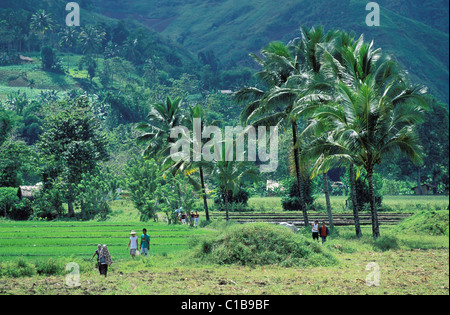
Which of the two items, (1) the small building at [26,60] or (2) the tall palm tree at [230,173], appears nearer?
(2) the tall palm tree at [230,173]

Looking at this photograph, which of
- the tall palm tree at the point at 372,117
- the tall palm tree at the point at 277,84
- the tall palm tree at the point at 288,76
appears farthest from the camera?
the tall palm tree at the point at 277,84

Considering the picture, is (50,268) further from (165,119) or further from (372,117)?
(165,119)

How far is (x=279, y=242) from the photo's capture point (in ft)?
61.3

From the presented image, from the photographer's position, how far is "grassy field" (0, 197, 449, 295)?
1424 centimetres

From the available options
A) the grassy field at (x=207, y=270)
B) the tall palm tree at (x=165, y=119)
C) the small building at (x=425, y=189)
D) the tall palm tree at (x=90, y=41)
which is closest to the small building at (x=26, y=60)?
the tall palm tree at (x=90, y=41)

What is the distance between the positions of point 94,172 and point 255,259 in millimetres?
28294

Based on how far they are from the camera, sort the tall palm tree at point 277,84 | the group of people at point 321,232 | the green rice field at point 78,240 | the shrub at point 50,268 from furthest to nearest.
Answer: the tall palm tree at point 277,84 < the group of people at point 321,232 < the green rice field at point 78,240 < the shrub at point 50,268

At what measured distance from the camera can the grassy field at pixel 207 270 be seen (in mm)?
14242

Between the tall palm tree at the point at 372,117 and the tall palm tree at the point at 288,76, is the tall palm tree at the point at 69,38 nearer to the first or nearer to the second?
the tall palm tree at the point at 288,76

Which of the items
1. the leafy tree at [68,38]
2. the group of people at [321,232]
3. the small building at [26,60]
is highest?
the leafy tree at [68,38]

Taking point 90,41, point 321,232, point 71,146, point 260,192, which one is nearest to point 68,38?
point 90,41

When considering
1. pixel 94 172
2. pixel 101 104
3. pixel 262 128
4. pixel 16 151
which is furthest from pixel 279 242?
pixel 101 104

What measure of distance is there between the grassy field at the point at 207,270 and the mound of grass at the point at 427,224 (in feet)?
2.78

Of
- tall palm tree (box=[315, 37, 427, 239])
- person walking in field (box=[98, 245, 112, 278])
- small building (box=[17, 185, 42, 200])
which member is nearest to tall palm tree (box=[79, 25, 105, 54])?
small building (box=[17, 185, 42, 200])
